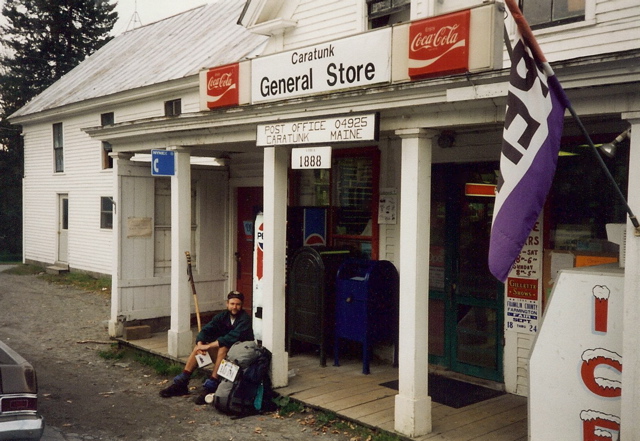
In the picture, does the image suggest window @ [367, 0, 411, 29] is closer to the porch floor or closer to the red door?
the red door

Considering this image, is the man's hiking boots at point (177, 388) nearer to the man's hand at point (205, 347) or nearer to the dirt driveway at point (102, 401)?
the dirt driveway at point (102, 401)

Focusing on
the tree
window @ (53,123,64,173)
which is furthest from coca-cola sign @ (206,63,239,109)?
the tree

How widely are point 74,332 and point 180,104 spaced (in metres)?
6.03

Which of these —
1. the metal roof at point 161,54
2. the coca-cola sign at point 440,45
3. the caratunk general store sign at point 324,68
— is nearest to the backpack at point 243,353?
the caratunk general store sign at point 324,68

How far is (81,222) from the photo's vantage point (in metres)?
17.9

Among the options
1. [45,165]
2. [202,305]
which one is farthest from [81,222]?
[202,305]

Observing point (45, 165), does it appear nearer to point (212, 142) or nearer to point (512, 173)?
point (212, 142)

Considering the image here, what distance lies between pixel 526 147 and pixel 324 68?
2.89 metres

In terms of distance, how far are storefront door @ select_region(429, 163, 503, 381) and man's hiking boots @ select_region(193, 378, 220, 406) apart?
2718mm

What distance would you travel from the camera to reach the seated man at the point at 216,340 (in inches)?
275

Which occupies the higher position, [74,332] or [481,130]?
[481,130]

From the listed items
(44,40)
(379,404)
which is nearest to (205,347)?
(379,404)

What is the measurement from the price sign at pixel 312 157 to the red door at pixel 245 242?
165 inches

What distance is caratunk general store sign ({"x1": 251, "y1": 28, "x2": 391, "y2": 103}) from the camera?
580 centimetres
